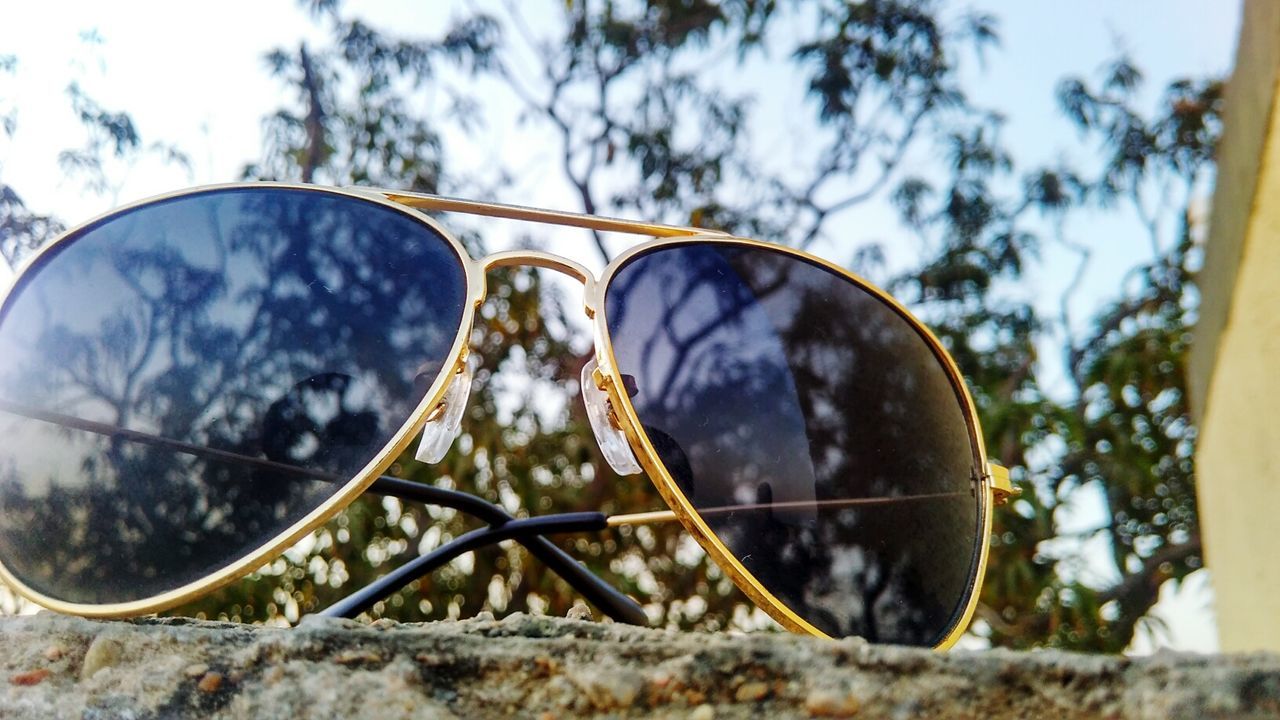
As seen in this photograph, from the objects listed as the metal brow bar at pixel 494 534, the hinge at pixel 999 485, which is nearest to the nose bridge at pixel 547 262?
the metal brow bar at pixel 494 534

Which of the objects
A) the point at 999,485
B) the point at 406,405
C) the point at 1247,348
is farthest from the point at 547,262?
the point at 1247,348

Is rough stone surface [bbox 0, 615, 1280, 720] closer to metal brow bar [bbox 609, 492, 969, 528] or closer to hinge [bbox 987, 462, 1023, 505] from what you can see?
metal brow bar [bbox 609, 492, 969, 528]

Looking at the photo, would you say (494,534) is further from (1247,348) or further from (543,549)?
(1247,348)

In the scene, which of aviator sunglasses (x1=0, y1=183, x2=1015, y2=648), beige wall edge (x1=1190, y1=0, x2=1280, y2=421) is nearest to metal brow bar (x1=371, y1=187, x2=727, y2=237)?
aviator sunglasses (x1=0, y1=183, x2=1015, y2=648)

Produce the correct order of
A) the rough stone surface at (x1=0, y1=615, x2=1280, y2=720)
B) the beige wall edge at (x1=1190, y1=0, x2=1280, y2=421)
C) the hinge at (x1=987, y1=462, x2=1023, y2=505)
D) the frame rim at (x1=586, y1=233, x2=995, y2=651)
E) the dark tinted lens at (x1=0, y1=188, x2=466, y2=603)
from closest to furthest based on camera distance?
the rough stone surface at (x1=0, y1=615, x2=1280, y2=720), the dark tinted lens at (x1=0, y1=188, x2=466, y2=603), the frame rim at (x1=586, y1=233, x2=995, y2=651), the hinge at (x1=987, y1=462, x2=1023, y2=505), the beige wall edge at (x1=1190, y1=0, x2=1280, y2=421)

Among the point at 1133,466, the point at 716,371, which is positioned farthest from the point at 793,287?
the point at 1133,466

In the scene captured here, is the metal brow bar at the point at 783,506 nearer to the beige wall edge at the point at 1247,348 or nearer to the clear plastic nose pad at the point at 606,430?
the clear plastic nose pad at the point at 606,430
